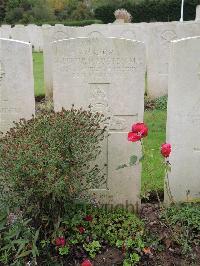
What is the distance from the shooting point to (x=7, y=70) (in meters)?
4.38

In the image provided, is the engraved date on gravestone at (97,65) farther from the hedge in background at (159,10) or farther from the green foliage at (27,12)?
the green foliage at (27,12)

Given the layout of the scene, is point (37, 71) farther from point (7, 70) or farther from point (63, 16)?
point (63, 16)

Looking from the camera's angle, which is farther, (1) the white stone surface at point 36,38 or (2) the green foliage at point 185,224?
(1) the white stone surface at point 36,38

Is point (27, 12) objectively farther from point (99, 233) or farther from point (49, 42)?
point (99, 233)

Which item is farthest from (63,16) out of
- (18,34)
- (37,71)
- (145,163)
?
(145,163)

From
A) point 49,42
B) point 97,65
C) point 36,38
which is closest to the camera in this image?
point 97,65

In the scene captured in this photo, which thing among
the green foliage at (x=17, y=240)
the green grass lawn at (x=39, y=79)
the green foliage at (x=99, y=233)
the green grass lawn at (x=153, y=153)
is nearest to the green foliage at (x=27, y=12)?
the green grass lawn at (x=39, y=79)

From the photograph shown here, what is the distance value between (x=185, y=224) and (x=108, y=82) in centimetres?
154

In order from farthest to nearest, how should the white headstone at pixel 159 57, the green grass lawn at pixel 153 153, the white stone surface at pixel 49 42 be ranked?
the white stone surface at pixel 49 42 → the white headstone at pixel 159 57 → the green grass lawn at pixel 153 153

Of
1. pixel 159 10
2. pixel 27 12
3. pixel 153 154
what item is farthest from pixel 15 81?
pixel 27 12

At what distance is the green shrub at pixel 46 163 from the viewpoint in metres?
3.32

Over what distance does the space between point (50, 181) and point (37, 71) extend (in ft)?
36.5

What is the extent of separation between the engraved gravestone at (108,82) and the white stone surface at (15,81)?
1.19ft

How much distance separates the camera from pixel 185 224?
4.02m
